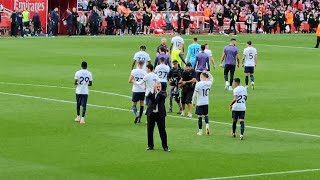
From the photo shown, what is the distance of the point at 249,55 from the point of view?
46312mm

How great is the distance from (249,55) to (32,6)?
36.1 metres

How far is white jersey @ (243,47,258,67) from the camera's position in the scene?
46156 mm

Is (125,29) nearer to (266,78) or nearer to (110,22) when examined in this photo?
(110,22)

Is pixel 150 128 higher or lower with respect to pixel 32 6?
lower

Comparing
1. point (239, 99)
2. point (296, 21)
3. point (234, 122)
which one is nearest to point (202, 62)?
point (234, 122)

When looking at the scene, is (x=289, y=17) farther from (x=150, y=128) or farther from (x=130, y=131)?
(x=150, y=128)

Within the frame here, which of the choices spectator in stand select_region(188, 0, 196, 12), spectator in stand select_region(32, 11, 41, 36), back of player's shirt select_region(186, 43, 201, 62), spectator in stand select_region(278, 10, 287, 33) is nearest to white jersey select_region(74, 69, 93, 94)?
back of player's shirt select_region(186, 43, 201, 62)

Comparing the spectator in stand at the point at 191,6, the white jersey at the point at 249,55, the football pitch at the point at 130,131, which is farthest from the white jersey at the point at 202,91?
the spectator in stand at the point at 191,6

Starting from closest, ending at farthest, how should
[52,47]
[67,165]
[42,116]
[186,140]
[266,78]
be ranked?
1. [67,165]
2. [186,140]
3. [42,116]
4. [266,78]
5. [52,47]

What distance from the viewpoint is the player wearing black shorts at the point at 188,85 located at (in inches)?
1431

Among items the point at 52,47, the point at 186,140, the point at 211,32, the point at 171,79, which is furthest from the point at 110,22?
the point at 186,140

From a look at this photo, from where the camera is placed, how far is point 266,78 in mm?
51531

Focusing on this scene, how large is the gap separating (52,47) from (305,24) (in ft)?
108

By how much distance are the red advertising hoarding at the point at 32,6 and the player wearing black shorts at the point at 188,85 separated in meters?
43.2
